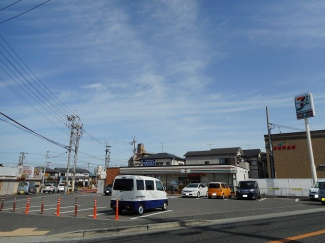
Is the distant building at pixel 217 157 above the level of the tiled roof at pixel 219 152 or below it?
below

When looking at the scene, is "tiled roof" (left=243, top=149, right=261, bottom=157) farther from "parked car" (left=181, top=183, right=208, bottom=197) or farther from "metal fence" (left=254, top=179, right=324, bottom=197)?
"parked car" (left=181, top=183, right=208, bottom=197)

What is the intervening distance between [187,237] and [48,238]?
449 cm

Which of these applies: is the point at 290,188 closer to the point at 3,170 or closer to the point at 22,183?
the point at 22,183

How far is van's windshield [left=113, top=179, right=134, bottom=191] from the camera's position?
13.4 m

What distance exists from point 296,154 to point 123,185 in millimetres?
34887

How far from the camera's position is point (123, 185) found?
44.8ft

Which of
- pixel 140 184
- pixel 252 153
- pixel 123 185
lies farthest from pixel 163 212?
pixel 252 153

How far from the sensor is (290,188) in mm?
30672

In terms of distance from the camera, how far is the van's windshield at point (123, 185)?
1343cm

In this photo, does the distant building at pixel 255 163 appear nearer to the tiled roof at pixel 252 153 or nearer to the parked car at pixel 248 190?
the tiled roof at pixel 252 153

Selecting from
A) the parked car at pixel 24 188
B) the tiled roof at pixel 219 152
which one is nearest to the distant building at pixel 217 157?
the tiled roof at pixel 219 152

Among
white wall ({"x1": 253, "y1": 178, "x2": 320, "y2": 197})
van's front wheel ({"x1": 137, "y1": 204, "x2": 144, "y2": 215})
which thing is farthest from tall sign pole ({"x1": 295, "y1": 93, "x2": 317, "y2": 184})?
van's front wheel ({"x1": 137, "y1": 204, "x2": 144, "y2": 215})

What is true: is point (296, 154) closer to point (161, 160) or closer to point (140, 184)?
point (161, 160)

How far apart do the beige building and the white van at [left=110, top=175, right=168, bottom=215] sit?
31.6 meters
